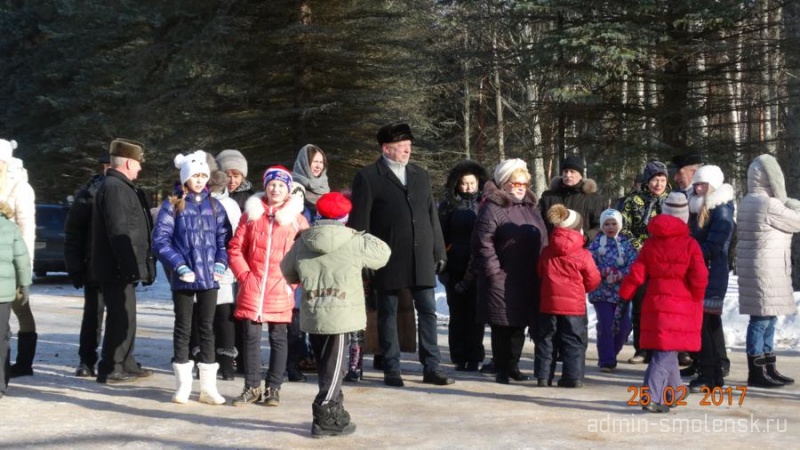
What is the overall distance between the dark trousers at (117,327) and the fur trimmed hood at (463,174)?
3.20m

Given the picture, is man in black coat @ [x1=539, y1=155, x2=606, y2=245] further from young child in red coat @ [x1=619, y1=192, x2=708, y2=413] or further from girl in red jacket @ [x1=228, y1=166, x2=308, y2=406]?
girl in red jacket @ [x1=228, y1=166, x2=308, y2=406]

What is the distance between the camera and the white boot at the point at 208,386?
26.5 ft

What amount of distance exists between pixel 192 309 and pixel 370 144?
1540 centimetres

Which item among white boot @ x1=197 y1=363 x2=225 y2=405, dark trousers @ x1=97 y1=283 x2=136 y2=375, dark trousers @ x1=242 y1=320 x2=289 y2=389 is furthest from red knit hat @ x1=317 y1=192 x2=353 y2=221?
dark trousers @ x1=97 y1=283 x2=136 y2=375

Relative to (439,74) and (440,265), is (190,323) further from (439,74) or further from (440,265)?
(439,74)

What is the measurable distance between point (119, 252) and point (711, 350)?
502 centimetres

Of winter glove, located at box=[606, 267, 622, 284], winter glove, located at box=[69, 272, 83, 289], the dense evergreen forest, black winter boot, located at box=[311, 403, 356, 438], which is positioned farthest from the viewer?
the dense evergreen forest

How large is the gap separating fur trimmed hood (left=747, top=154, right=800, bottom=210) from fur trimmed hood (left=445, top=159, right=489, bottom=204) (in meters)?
2.54

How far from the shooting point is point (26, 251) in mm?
8625

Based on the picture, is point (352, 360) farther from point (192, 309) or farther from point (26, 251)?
point (26, 251)

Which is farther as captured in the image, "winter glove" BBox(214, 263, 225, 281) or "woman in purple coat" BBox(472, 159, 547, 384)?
"woman in purple coat" BBox(472, 159, 547, 384)

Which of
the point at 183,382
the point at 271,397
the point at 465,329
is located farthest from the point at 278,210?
the point at 465,329

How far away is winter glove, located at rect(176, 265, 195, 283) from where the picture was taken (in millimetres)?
7938

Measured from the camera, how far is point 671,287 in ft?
25.5
